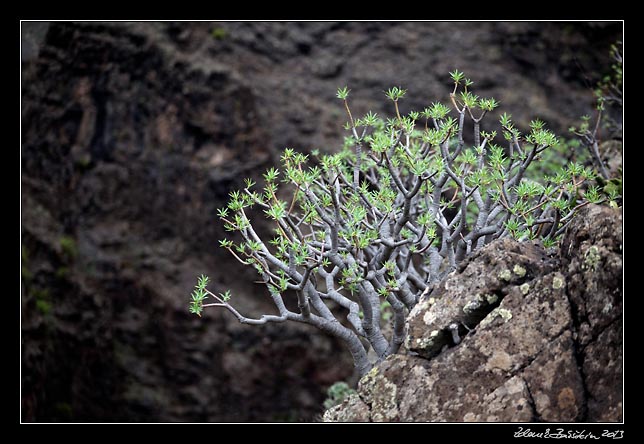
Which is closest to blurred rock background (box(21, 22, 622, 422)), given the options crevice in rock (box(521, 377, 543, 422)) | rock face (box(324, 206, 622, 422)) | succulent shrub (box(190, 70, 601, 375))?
succulent shrub (box(190, 70, 601, 375))

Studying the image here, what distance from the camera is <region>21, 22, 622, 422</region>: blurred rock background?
518 inches

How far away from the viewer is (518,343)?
15.4ft

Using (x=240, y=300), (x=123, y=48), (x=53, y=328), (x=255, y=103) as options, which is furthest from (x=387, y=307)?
(x=123, y=48)

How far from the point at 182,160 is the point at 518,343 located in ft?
34.3

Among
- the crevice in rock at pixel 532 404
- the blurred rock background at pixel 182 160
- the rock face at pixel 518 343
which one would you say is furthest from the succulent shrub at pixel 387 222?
the blurred rock background at pixel 182 160

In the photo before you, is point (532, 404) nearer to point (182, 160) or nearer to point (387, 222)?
point (387, 222)

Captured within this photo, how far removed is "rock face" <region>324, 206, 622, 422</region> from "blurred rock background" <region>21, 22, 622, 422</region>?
8.38 meters

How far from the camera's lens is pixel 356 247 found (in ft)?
16.9

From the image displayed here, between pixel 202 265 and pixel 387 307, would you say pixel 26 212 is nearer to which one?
pixel 202 265

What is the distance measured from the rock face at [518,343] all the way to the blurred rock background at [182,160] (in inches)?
330

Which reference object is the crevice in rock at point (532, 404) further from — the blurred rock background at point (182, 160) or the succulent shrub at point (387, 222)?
the blurred rock background at point (182, 160)
